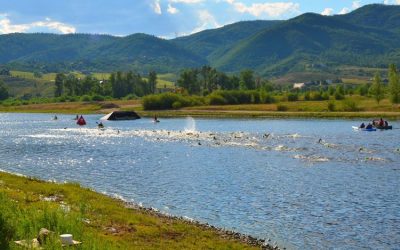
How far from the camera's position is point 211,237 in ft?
116

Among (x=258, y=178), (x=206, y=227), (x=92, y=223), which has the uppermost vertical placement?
(x=92, y=223)

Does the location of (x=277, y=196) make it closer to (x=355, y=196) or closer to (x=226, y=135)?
(x=355, y=196)

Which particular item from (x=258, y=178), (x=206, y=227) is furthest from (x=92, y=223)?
(x=258, y=178)

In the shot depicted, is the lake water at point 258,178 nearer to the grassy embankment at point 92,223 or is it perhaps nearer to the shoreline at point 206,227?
the shoreline at point 206,227

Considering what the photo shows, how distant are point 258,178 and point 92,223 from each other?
3230cm

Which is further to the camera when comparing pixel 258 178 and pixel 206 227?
pixel 258 178

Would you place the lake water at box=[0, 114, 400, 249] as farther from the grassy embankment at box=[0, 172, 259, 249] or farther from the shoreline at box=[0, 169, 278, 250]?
the grassy embankment at box=[0, 172, 259, 249]

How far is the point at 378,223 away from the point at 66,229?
24.8m

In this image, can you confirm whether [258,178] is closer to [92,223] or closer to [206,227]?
[206,227]

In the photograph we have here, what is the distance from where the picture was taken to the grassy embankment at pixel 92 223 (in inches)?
1048

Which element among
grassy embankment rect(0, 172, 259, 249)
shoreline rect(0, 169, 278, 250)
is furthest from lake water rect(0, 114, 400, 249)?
grassy embankment rect(0, 172, 259, 249)

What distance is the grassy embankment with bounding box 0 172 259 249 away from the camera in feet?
87.3

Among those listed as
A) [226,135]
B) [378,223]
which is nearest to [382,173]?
[378,223]

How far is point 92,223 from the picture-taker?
35312mm
